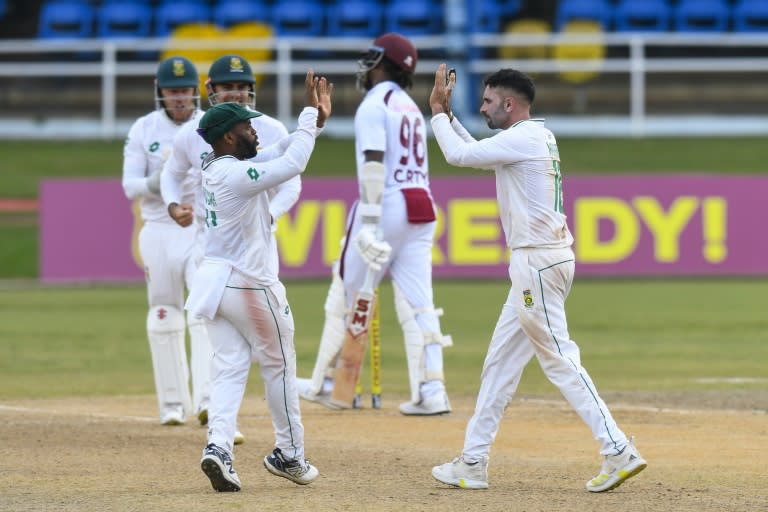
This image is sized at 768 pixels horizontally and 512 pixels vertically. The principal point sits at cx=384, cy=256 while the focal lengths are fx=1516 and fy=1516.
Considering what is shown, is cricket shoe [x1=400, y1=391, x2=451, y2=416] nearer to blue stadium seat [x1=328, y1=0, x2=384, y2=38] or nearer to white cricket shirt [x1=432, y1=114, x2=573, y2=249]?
white cricket shirt [x1=432, y1=114, x2=573, y2=249]

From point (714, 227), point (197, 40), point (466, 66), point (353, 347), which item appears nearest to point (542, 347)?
point (353, 347)

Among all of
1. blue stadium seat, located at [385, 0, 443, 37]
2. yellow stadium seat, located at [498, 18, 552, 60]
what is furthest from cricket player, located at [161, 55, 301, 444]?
blue stadium seat, located at [385, 0, 443, 37]

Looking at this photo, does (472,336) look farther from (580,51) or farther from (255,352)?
(580,51)

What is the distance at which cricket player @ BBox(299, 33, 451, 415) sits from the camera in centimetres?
1042

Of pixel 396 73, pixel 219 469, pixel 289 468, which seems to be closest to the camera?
pixel 219 469

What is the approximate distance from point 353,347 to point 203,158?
82.8 inches

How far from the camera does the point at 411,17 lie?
29078 millimetres

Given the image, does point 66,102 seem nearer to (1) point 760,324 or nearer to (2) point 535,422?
(1) point 760,324

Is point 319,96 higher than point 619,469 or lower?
higher

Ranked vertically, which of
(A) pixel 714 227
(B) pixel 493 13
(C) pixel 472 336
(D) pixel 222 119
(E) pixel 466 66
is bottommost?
(C) pixel 472 336

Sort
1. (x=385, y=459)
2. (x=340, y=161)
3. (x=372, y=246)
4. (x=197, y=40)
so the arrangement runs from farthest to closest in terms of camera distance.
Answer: (x=197, y=40) < (x=340, y=161) < (x=372, y=246) < (x=385, y=459)

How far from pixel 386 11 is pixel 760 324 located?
14.8 metres

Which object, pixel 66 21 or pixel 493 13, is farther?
pixel 66 21

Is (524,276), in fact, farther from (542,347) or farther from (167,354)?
(167,354)
